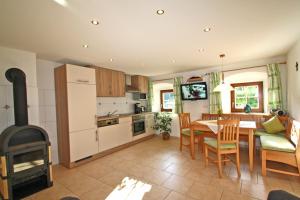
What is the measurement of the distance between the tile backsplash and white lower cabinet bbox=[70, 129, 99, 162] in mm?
921

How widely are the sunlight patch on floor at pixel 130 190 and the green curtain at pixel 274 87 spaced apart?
3.42m

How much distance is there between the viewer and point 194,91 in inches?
178

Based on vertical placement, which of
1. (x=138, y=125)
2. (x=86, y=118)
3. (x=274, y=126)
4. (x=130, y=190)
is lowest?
(x=130, y=190)

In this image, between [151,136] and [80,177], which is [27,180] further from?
[151,136]

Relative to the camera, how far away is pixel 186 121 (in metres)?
3.94

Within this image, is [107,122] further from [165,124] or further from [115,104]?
[165,124]

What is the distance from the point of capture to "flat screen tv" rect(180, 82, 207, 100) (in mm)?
4387

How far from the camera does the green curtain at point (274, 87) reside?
10.9ft

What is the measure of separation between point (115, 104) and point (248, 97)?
393 centimetres

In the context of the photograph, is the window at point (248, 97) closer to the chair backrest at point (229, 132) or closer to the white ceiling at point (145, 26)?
the white ceiling at point (145, 26)

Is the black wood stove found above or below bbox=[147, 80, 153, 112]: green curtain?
below

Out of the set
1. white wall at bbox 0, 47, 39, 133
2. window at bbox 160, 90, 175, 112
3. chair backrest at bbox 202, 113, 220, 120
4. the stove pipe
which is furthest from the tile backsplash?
chair backrest at bbox 202, 113, 220, 120

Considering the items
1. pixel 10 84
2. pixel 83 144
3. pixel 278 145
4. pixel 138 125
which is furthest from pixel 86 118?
pixel 278 145

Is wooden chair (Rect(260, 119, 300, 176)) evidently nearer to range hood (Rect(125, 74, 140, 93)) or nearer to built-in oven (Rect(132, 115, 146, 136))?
built-in oven (Rect(132, 115, 146, 136))
